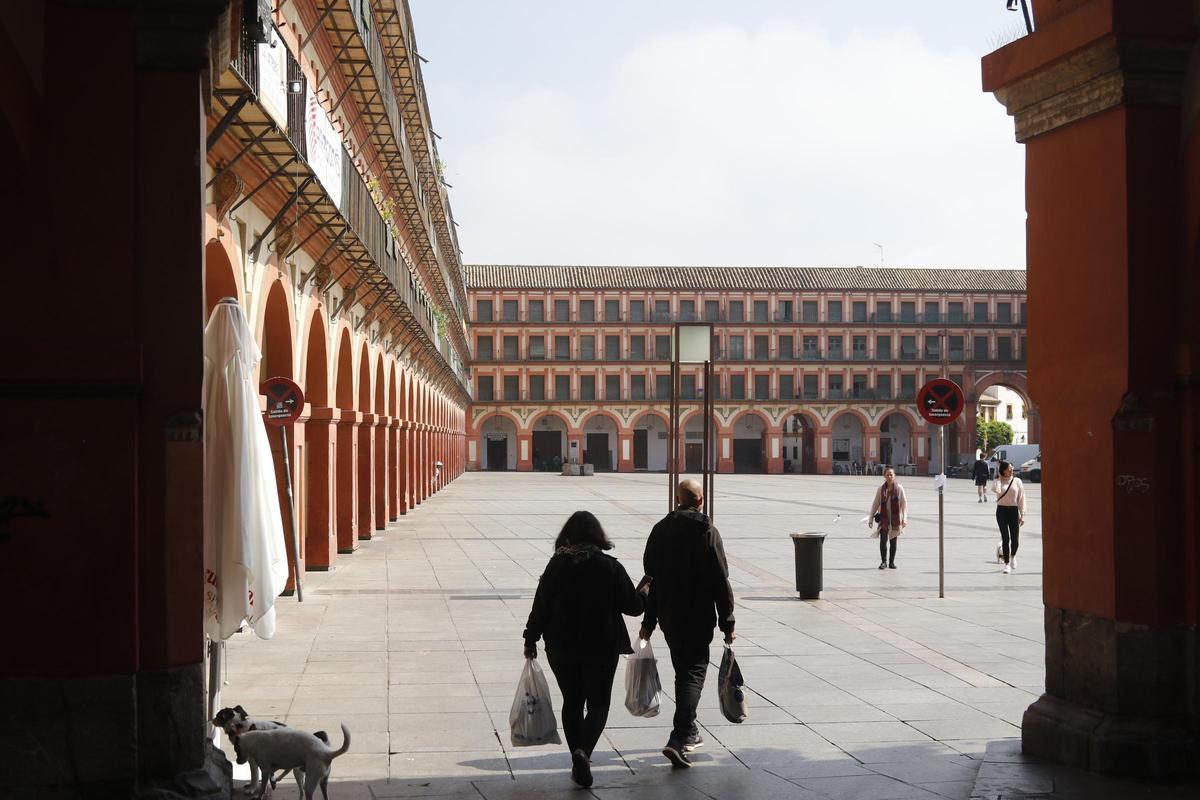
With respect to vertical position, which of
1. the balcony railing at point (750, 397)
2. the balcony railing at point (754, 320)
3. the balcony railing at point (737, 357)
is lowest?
the balcony railing at point (750, 397)

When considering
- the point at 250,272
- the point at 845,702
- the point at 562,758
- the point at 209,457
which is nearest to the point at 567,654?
the point at 562,758

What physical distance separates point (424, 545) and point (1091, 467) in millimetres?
16016

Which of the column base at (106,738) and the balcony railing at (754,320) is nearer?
the column base at (106,738)

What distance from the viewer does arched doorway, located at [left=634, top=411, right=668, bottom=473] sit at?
284 ft

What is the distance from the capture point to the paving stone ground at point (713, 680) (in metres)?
6.86

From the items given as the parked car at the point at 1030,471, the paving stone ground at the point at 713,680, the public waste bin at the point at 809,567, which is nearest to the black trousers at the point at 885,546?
the paving stone ground at the point at 713,680

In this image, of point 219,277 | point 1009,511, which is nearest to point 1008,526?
point 1009,511

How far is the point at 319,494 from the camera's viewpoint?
17828 mm

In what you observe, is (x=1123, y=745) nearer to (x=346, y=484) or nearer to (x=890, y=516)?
A: (x=890, y=516)

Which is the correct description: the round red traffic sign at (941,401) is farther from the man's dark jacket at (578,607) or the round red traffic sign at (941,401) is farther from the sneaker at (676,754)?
the man's dark jacket at (578,607)

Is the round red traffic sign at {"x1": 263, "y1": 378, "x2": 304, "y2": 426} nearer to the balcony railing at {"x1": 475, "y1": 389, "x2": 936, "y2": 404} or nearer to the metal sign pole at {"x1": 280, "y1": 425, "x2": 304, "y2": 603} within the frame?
the metal sign pole at {"x1": 280, "y1": 425, "x2": 304, "y2": 603}

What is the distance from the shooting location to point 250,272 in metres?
13.2

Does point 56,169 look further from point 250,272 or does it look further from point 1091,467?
point 250,272

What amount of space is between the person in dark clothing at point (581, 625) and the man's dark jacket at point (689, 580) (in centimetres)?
56
